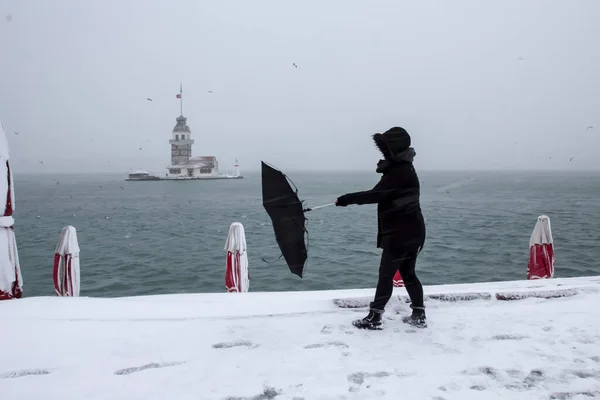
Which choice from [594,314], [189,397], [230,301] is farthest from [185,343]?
[594,314]

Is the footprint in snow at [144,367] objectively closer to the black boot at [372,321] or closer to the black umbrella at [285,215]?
the black umbrella at [285,215]

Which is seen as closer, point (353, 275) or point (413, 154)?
point (413, 154)

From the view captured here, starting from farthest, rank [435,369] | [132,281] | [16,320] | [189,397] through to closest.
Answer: [132,281] < [16,320] < [435,369] < [189,397]

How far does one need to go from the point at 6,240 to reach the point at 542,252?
9280 mm

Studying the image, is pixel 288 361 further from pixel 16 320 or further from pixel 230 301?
pixel 16 320

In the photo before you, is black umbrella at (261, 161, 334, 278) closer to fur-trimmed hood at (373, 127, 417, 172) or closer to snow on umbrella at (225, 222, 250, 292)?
fur-trimmed hood at (373, 127, 417, 172)

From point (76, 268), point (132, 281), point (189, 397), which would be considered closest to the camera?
point (189, 397)

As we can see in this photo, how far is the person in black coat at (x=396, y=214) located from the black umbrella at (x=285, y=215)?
60cm

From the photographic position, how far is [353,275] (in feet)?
58.2

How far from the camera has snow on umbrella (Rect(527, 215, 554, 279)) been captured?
8195 millimetres

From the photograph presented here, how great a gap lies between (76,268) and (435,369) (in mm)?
6146

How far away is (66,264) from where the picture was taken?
6633 mm

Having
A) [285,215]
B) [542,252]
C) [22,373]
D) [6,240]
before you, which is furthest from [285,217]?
[542,252]

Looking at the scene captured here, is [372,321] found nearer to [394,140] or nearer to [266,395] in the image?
[266,395]
